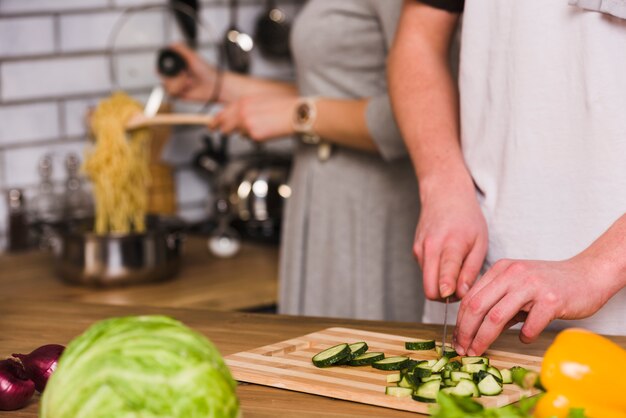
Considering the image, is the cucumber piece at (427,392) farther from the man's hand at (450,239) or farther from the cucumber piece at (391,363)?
the man's hand at (450,239)

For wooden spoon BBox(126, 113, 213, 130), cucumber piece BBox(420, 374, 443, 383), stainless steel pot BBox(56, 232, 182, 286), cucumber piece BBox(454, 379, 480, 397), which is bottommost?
stainless steel pot BBox(56, 232, 182, 286)

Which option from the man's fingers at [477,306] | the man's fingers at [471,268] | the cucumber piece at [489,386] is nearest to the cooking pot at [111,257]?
the man's fingers at [471,268]

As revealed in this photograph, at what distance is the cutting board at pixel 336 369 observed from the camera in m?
1.08

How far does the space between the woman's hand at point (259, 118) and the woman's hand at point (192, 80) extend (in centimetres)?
29

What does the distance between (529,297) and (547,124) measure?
1.17 feet

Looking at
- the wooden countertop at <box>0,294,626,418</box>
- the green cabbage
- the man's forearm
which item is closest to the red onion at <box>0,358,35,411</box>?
the wooden countertop at <box>0,294,626,418</box>

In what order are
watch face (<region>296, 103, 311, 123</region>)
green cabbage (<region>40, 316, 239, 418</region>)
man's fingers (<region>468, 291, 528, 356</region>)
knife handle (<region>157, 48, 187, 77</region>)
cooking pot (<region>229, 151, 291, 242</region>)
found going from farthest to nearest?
cooking pot (<region>229, 151, 291, 242</region>)
knife handle (<region>157, 48, 187, 77</region>)
watch face (<region>296, 103, 311, 123</region>)
man's fingers (<region>468, 291, 528, 356</region>)
green cabbage (<region>40, 316, 239, 418</region>)

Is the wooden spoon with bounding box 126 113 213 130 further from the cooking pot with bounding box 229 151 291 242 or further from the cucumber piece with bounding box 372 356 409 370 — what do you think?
the cucumber piece with bounding box 372 356 409 370

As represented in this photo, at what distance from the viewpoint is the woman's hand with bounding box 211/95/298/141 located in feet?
7.45

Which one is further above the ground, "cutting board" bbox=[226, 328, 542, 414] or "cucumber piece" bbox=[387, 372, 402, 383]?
"cucumber piece" bbox=[387, 372, 402, 383]

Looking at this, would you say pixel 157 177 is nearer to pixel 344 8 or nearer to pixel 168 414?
pixel 344 8

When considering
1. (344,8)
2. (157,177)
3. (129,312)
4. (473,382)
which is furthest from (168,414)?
(157,177)

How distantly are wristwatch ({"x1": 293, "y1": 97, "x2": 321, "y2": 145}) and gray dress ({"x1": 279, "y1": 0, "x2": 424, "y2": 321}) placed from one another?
63 millimetres

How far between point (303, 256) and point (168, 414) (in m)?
1.51
